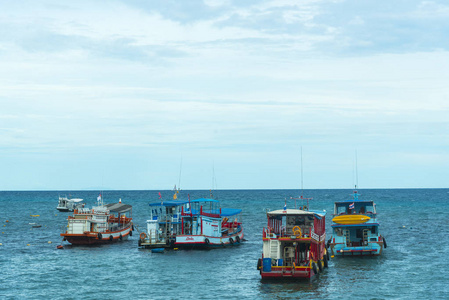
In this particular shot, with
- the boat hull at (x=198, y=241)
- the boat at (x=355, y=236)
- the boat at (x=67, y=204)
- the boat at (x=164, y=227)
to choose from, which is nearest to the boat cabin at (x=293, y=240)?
the boat at (x=355, y=236)

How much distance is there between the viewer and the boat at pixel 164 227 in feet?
212

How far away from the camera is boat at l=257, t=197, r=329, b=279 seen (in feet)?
140

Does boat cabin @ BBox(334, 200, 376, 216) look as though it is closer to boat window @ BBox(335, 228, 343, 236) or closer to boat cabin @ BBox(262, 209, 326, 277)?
boat window @ BBox(335, 228, 343, 236)

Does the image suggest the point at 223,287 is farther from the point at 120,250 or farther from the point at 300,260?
the point at 120,250

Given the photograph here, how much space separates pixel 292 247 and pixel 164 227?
24585 millimetres

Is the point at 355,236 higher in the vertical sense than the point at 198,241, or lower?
higher

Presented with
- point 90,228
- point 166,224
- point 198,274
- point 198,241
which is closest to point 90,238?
point 90,228

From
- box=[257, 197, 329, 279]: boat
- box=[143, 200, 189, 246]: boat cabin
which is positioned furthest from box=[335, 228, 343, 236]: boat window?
box=[143, 200, 189, 246]: boat cabin

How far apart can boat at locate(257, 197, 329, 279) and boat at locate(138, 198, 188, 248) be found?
2036 cm

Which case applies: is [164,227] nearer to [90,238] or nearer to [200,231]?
[200,231]

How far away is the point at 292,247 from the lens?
45156mm

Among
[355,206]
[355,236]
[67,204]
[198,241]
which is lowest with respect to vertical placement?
[198,241]

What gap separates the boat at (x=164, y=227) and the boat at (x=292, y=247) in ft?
66.8

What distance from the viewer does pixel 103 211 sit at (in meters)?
71.3
